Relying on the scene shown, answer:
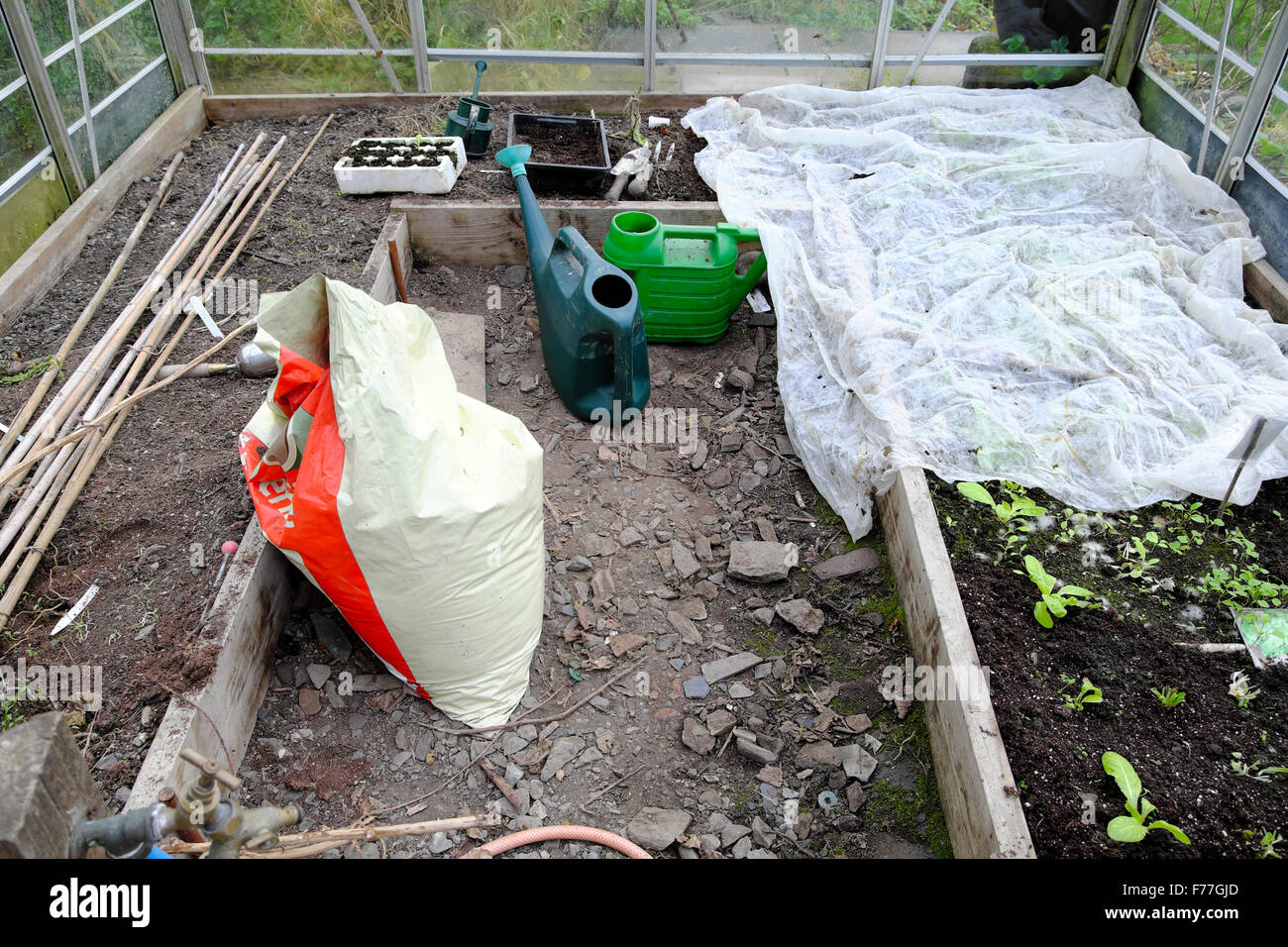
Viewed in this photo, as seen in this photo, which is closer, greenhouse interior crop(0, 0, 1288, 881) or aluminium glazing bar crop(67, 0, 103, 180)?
greenhouse interior crop(0, 0, 1288, 881)

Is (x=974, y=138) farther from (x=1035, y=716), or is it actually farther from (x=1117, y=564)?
(x=1035, y=716)

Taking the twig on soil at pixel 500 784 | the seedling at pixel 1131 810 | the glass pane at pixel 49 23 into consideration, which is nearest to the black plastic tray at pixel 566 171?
the glass pane at pixel 49 23

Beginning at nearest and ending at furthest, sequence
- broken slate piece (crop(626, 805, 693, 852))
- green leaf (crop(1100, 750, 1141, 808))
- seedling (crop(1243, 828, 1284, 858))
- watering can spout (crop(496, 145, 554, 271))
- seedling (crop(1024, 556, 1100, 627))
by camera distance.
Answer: seedling (crop(1243, 828, 1284, 858)), green leaf (crop(1100, 750, 1141, 808)), broken slate piece (crop(626, 805, 693, 852)), seedling (crop(1024, 556, 1100, 627)), watering can spout (crop(496, 145, 554, 271))

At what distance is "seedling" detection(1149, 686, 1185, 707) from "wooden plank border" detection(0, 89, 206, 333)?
4.25 m

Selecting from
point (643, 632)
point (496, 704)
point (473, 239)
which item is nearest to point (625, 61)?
point (473, 239)

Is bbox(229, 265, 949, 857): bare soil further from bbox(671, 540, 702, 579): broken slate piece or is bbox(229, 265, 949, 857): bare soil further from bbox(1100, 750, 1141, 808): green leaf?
bbox(1100, 750, 1141, 808): green leaf

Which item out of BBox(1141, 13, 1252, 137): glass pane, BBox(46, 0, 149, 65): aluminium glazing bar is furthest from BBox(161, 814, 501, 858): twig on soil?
BBox(1141, 13, 1252, 137): glass pane

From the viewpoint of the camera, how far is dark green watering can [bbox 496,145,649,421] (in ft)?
11.1

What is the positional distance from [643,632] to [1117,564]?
154cm

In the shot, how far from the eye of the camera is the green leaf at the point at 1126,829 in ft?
6.52

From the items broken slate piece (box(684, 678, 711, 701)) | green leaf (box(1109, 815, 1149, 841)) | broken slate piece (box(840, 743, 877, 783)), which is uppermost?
green leaf (box(1109, 815, 1149, 841))

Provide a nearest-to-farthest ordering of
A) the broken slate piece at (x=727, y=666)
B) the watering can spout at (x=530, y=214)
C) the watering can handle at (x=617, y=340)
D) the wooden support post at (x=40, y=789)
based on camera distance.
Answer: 1. the wooden support post at (x=40, y=789)
2. the broken slate piece at (x=727, y=666)
3. the watering can handle at (x=617, y=340)
4. the watering can spout at (x=530, y=214)

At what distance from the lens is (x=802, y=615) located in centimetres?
280

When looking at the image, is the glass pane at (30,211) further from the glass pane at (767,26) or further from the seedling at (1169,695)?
the seedling at (1169,695)
